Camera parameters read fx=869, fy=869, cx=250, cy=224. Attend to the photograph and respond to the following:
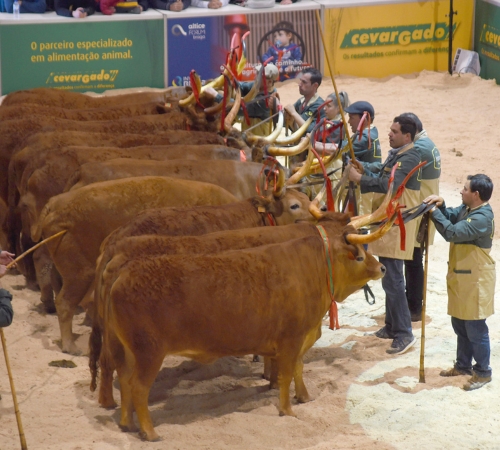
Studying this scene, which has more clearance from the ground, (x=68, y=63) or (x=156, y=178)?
(x=68, y=63)

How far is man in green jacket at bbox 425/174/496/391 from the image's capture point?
267 inches

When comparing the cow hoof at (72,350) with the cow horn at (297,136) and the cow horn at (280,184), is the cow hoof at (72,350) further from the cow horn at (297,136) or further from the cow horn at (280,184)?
the cow horn at (297,136)

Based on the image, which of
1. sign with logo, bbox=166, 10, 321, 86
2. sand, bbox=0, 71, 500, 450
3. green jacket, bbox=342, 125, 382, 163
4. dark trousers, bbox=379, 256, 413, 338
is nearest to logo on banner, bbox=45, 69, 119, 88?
sign with logo, bbox=166, 10, 321, 86

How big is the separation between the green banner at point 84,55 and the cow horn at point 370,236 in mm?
9767

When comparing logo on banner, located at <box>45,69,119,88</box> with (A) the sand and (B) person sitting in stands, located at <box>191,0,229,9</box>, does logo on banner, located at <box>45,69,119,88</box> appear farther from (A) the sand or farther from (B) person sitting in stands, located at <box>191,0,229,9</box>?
(A) the sand

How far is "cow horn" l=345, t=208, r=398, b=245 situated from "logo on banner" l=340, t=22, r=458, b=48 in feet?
34.7

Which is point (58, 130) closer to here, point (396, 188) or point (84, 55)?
point (396, 188)

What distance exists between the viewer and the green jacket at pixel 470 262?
22.2ft

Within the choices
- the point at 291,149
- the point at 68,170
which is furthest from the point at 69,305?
the point at 291,149

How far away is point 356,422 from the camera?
21.4 feet

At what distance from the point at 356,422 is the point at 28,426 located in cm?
240

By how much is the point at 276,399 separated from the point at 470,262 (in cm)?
188

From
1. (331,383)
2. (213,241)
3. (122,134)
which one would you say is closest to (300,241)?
(213,241)

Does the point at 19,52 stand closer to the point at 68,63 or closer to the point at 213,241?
the point at 68,63
